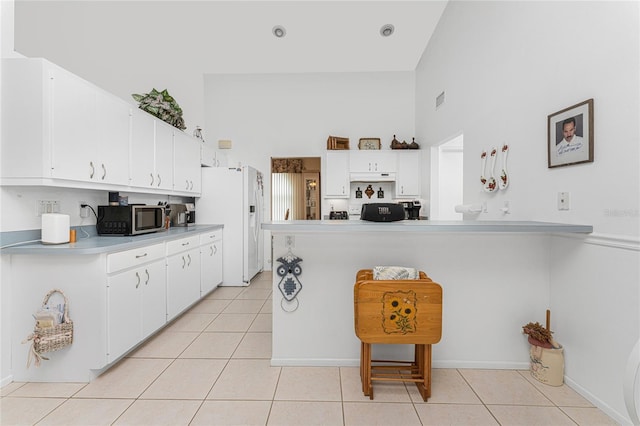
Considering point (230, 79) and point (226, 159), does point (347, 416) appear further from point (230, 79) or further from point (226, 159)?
point (230, 79)

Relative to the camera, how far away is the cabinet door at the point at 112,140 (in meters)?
2.45

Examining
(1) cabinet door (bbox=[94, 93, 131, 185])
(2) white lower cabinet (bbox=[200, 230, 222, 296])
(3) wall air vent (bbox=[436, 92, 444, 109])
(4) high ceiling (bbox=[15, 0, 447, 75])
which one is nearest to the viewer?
(1) cabinet door (bbox=[94, 93, 131, 185])

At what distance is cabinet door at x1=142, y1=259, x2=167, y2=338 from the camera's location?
2523 millimetres

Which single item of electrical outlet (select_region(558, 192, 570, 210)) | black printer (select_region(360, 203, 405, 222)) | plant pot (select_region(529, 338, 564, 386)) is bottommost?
plant pot (select_region(529, 338, 564, 386))

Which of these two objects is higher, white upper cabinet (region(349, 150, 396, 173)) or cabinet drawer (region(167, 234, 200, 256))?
white upper cabinet (region(349, 150, 396, 173))

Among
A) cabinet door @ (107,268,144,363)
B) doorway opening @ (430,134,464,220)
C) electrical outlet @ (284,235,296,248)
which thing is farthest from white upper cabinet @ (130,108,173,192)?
doorway opening @ (430,134,464,220)

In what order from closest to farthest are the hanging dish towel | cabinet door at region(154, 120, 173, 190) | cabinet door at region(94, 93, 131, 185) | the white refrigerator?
the hanging dish towel, cabinet door at region(94, 93, 131, 185), cabinet door at region(154, 120, 173, 190), the white refrigerator

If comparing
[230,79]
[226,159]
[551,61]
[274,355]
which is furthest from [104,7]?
[551,61]

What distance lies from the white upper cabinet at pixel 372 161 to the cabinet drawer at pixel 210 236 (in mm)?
2560

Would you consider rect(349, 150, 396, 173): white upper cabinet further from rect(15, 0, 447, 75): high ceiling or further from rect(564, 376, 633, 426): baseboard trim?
rect(564, 376, 633, 426): baseboard trim

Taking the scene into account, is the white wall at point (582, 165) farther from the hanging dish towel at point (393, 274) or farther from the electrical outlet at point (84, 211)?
the electrical outlet at point (84, 211)

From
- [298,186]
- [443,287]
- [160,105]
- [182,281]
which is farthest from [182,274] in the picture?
[298,186]

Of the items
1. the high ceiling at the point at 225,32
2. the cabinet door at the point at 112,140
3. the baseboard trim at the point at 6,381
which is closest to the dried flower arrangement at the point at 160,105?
the cabinet door at the point at 112,140

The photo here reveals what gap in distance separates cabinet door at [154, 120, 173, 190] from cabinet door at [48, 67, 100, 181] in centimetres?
91
